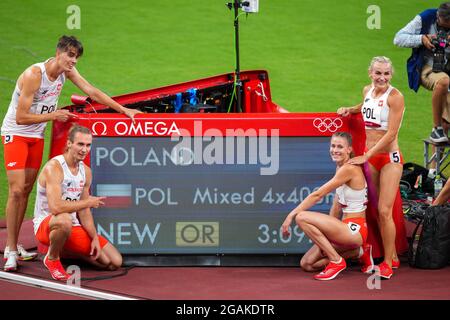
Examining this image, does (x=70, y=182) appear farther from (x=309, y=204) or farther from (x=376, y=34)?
(x=376, y=34)

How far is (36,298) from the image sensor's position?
800 centimetres

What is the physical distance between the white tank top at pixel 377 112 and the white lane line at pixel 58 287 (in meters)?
2.54

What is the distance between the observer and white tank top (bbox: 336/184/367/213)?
344 inches

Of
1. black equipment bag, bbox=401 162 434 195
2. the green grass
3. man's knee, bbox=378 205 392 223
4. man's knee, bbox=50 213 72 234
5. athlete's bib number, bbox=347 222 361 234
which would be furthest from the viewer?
the green grass

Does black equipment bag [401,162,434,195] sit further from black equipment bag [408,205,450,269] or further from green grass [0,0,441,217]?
black equipment bag [408,205,450,269]

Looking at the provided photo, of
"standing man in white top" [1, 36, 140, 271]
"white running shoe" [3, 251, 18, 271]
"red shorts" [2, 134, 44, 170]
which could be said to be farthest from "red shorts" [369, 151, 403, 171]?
A: "white running shoe" [3, 251, 18, 271]

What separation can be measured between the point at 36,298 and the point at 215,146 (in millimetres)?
1940

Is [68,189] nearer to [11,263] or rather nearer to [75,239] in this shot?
[75,239]

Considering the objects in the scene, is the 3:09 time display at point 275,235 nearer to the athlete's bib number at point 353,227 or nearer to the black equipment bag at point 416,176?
the athlete's bib number at point 353,227

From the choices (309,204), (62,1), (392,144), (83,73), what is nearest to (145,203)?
(309,204)

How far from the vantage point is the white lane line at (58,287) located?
316 inches

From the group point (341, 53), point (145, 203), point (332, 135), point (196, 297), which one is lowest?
point (196, 297)

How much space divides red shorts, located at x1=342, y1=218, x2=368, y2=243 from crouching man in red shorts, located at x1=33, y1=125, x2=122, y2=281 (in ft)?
6.17

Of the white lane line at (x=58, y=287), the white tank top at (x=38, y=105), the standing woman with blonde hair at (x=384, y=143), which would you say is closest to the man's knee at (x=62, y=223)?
the white lane line at (x=58, y=287)
